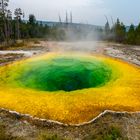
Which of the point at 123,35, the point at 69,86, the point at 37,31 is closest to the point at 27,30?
the point at 37,31

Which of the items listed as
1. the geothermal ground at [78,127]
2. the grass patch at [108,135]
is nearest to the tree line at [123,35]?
the geothermal ground at [78,127]

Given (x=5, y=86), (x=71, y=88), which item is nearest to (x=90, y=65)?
(x=71, y=88)

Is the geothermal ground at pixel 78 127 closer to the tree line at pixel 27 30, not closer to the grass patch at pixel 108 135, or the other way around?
the grass patch at pixel 108 135

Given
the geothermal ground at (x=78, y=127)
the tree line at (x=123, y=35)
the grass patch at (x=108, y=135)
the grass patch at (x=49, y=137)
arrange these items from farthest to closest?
the tree line at (x=123, y=35) → the geothermal ground at (x=78, y=127) → the grass patch at (x=108, y=135) → the grass patch at (x=49, y=137)

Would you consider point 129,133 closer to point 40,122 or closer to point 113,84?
point 40,122

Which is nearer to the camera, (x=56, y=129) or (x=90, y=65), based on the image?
(x=56, y=129)

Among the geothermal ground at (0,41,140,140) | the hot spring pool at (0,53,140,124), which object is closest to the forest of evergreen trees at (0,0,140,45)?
the hot spring pool at (0,53,140,124)
